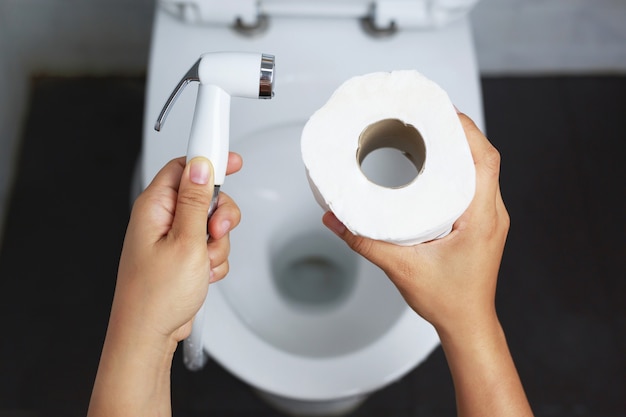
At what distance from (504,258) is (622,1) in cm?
44

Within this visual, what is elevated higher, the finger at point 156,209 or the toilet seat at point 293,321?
the finger at point 156,209

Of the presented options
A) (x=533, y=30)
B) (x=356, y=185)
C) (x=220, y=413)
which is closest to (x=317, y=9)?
(x=356, y=185)

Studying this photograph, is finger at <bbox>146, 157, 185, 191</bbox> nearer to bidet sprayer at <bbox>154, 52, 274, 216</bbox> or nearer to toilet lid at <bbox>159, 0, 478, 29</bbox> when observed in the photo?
bidet sprayer at <bbox>154, 52, 274, 216</bbox>

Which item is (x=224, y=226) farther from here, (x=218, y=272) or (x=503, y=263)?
(x=503, y=263)

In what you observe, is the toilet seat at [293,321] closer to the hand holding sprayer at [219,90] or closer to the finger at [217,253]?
the finger at [217,253]

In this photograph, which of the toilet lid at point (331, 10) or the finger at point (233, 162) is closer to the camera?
the finger at point (233, 162)

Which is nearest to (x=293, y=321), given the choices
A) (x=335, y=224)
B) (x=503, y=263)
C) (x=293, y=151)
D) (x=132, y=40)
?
(x=293, y=151)

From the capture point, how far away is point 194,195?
1.40 ft

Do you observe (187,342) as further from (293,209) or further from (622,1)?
(622,1)

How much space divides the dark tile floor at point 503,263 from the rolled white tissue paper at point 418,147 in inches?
25.3

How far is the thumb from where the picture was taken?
427mm

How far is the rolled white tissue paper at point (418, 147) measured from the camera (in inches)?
14.7

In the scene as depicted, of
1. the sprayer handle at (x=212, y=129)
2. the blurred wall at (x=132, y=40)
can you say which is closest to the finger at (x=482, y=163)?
the sprayer handle at (x=212, y=129)

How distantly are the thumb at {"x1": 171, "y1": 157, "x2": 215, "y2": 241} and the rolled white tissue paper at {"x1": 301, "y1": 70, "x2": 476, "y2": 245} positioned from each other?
3.2 inches
